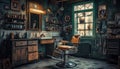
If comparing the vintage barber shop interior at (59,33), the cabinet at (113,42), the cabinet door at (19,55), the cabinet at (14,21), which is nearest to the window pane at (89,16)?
the vintage barber shop interior at (59,33)

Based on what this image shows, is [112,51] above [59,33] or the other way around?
the other way around

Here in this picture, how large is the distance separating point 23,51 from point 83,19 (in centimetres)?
343

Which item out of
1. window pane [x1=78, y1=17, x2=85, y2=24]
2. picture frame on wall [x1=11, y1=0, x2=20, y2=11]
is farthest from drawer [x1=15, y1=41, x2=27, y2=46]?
window pane [x1=78, y1=17, x2=85, y2=24]

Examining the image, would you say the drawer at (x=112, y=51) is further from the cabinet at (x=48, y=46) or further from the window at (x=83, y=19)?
the cabinet at (x=48, y=46)

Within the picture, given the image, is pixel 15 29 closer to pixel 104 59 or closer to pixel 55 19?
pixel 55 19

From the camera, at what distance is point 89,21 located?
6.63 m

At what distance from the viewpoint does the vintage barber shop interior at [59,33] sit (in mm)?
4910

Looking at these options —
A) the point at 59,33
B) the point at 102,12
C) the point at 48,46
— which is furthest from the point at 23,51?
the point at 102,12

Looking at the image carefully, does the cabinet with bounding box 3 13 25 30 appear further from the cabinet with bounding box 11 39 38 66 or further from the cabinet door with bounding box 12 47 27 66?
the cabinet door with bounding box 12 47 27 66

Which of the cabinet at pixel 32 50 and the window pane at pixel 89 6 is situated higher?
the window pane at pixel 89 6

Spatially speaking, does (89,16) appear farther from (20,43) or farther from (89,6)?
(20,43)

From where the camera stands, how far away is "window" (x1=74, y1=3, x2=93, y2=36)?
6.56 meters

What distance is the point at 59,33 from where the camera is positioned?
7.46 meters

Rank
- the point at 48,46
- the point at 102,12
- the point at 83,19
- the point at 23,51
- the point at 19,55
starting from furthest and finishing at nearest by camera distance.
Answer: the point at 83,19 → the point at 48,46 → the point at 102,12 → the point at 23,51 → the point at 19,55
